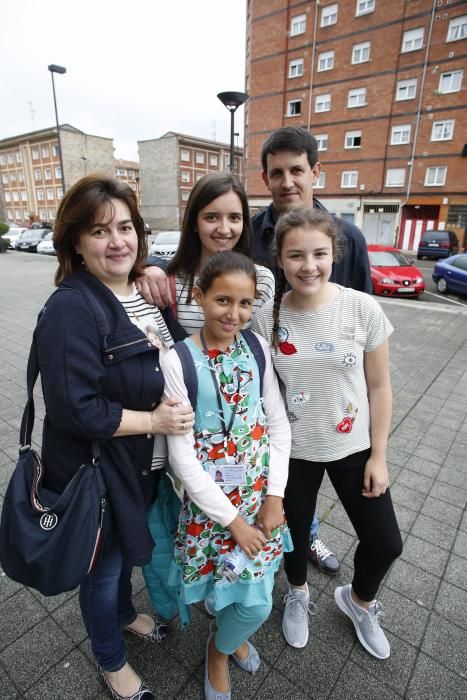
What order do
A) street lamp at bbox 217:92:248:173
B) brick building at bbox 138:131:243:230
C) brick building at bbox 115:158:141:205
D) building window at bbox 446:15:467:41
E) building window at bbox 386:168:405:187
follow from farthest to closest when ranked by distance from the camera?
brick building at bbox 115:158:141:205 < brick building at bbox 138:131:243:230 < building window at bbox 386:168:405:187 < building window at bbox 446:15:467:41 < street lamp at bbox 217:92:248:173

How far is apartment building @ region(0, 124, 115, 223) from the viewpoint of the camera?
4525 cm

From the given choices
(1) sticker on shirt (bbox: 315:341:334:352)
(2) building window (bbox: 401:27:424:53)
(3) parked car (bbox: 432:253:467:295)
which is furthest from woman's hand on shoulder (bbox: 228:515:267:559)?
(2) building window (bbox: 401:27:424:53)

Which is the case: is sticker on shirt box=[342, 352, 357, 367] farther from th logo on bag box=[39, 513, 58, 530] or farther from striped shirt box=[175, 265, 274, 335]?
th logo on bag box=[39, 513, 58, 530]

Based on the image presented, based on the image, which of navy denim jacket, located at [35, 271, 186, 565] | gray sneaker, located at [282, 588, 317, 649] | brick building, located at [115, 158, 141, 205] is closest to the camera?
navy denim jacket, located at [35, 271, 186, 565]

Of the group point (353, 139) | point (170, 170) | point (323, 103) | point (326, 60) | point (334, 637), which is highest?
point (326, 60)

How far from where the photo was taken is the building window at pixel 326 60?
2562 centimetres

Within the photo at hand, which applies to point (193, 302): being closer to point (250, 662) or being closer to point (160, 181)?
point (250, 662)

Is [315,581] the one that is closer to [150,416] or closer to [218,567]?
[218,567]

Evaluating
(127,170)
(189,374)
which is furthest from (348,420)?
(127,170)

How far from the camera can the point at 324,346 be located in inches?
64.6

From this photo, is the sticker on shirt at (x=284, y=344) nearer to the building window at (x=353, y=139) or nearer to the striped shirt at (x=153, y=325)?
the striped shirt at (x=153, y=325)

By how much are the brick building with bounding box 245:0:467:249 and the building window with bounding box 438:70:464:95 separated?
0.05m

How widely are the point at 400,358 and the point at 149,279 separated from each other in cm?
554

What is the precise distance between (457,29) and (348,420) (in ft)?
96.8
